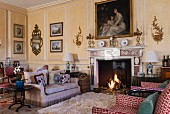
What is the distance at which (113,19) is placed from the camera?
18.1 ft

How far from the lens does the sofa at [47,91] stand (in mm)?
4121

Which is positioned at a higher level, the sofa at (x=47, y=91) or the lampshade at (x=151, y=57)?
the lampshade at (x=151, y=57)

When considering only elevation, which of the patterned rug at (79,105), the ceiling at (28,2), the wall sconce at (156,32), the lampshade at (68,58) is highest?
the ceiling at (28,2)

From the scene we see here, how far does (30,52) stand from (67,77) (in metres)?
3.21

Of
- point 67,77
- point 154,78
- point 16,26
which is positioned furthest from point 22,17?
point 154,78

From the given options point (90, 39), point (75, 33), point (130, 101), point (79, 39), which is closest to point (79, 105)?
point (130, 101)

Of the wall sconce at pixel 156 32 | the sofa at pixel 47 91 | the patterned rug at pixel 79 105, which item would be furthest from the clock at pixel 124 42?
the sofa at pixel 47 91

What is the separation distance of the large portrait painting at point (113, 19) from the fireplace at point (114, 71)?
33.4 inches

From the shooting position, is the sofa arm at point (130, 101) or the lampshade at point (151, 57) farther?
the lampshade at point (151, 57)

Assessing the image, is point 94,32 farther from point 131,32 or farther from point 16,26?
point 16,26

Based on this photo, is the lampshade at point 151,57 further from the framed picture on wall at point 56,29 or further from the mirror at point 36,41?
the mirror at point 36,41

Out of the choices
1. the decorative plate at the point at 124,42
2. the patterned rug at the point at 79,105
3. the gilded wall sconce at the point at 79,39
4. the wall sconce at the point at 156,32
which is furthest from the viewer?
the gilded wall sconce at the point at 79,39

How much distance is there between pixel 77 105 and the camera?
12.8ft

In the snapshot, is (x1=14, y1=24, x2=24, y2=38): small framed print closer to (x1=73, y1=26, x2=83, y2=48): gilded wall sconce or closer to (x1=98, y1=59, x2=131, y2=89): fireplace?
(x1=73, y1=26, x2=83, y2=48): gilded wall sconce
